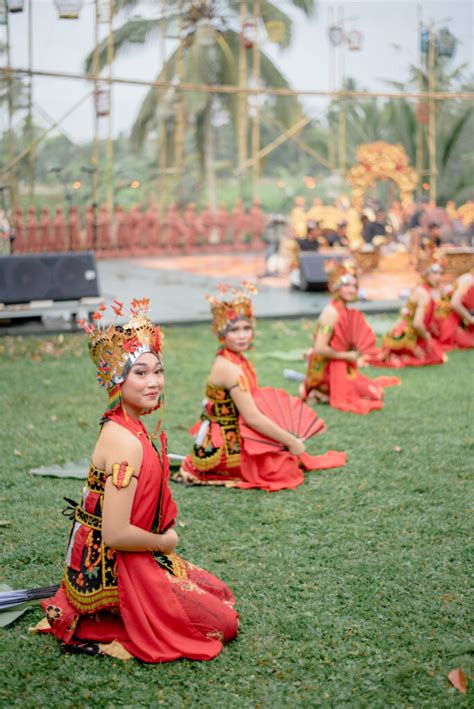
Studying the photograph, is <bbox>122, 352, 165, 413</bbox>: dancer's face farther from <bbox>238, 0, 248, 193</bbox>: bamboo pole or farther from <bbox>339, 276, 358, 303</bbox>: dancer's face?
<bbox>238, 0, 248, 193</bbox>: bamboo pole

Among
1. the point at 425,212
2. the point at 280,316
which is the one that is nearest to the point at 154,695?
the point at 280,316

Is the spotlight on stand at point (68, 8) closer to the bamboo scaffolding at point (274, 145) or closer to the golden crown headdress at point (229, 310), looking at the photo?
the bamboo scaffolding at point (274, 145)

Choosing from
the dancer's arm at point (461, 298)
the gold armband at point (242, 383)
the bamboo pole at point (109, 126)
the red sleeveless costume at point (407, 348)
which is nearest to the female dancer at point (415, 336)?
the red sleeveless costume at point (407, 348)

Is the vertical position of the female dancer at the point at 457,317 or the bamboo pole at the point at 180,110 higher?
the bamboo pole at the point at 180,110

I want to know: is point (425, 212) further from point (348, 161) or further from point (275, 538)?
point (275, 538)

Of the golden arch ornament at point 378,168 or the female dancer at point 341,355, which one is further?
the golden arch ornament at point 378,168

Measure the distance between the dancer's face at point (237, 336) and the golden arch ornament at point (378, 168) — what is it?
12759 millimetres

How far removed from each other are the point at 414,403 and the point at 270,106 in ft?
63.7

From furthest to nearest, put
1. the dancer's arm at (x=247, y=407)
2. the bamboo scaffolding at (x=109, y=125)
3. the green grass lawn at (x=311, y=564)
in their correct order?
the bamboo scaffolding at (x=109, y=125), the dancer's arm at (x=247, y=407), the green grass lawn at (x=311, y=564)

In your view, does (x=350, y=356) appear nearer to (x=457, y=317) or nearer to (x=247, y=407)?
(x=247, y=407)

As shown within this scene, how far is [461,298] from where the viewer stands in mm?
8953

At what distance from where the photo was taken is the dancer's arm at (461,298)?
29.1 feet

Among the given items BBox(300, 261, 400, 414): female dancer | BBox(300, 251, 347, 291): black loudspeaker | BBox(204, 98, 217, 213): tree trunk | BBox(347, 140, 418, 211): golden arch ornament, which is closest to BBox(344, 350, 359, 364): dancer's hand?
BBox(300, 261, 400, 414): female dancer

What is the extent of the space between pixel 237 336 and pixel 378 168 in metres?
13.2
